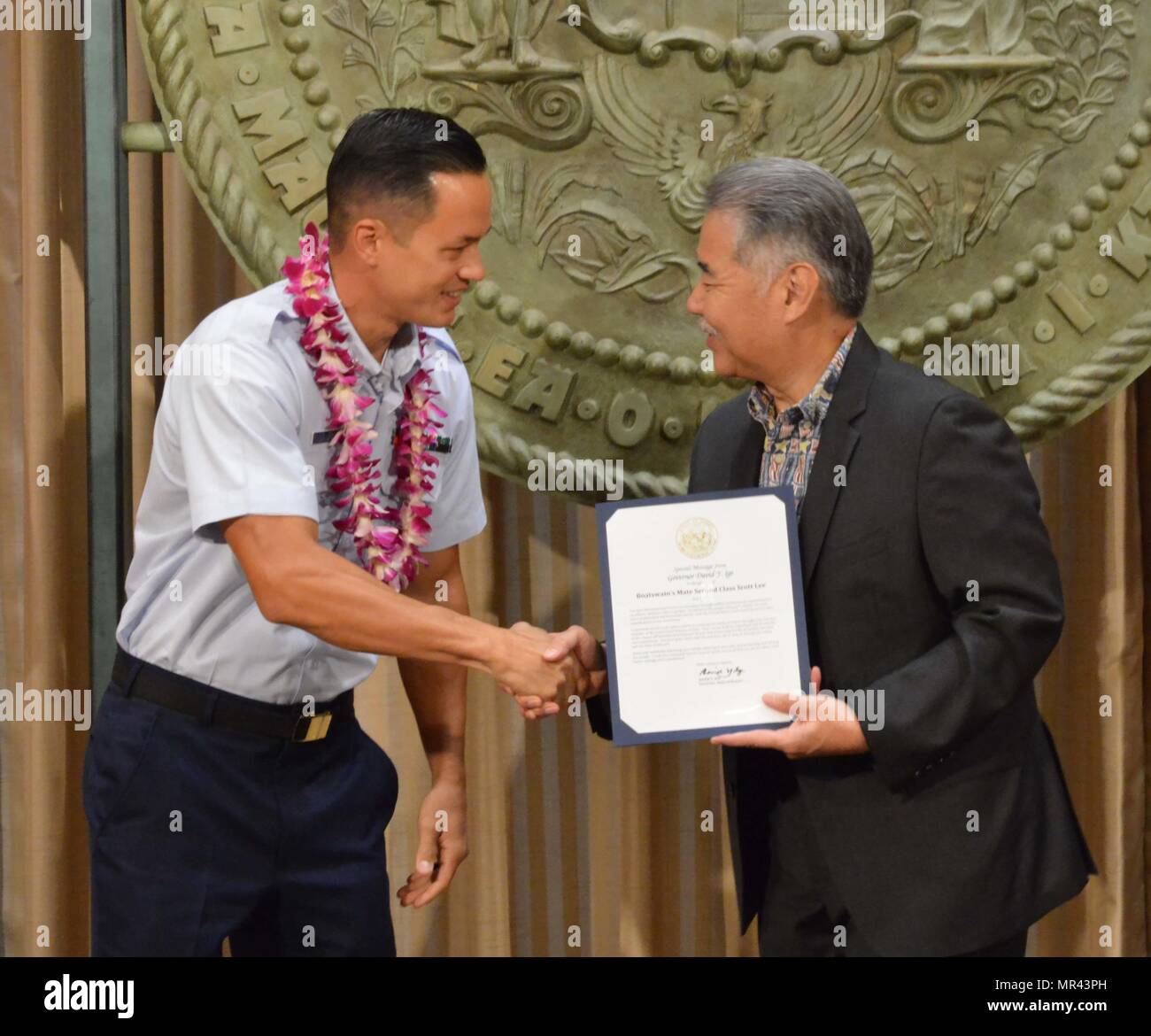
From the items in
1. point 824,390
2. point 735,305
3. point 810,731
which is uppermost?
point 735,305

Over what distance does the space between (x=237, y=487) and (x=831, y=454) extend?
2.13 ft

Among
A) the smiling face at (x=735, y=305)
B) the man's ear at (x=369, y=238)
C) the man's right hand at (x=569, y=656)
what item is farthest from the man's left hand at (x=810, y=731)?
the man's ear at (x=369, y=238)

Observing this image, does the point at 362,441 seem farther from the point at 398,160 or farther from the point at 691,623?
the point at 691,623

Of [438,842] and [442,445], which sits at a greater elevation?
[442,445]

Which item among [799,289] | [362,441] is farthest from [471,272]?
[799,289]

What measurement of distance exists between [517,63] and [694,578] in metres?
0.77

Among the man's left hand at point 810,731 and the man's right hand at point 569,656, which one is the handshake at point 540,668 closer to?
the man's right hand at point 569,656

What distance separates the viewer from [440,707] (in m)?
1.97

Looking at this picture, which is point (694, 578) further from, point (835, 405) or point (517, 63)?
point (517, 63)

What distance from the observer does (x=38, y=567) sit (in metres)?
2.32

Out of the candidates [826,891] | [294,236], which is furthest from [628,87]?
[826,891]

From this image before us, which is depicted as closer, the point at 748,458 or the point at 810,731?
the point at 810,731
